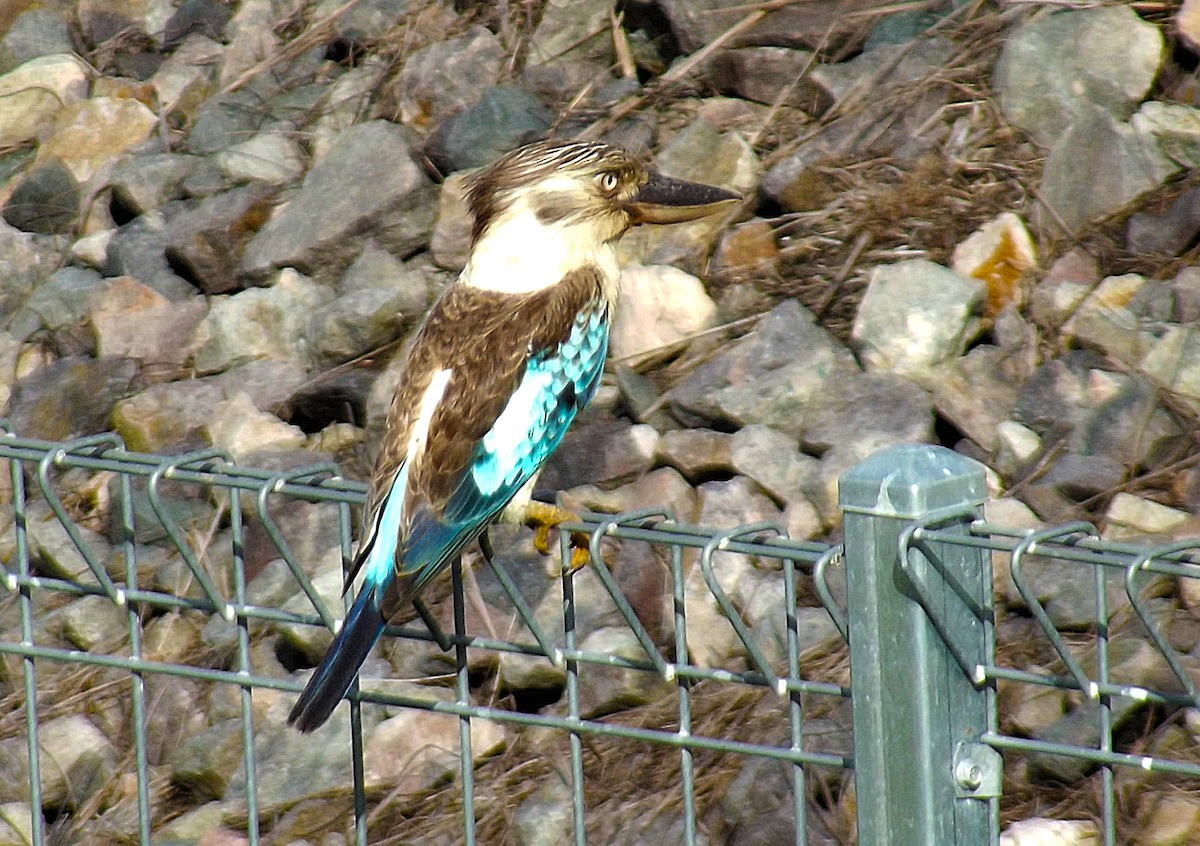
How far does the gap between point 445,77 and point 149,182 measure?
3.06ft

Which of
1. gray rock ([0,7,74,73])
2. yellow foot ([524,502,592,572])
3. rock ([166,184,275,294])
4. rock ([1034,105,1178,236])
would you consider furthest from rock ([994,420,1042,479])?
gray rock ([0,7,74,73])

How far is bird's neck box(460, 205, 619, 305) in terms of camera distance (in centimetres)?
341

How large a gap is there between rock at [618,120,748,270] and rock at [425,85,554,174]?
1.43ft

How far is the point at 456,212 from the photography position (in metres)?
4.55

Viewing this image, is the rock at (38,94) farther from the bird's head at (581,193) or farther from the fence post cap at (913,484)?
the fence post cap at (913,484)

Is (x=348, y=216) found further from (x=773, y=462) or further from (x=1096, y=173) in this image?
(x=1096, y=173)

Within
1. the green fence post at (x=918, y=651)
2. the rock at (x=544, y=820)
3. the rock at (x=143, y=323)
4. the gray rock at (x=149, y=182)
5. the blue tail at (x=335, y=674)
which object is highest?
the green fence post at (x=918, y=651)

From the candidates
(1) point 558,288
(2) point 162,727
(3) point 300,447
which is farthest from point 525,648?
(3) point 300,447

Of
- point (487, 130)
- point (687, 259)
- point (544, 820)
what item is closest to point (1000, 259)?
point (687, 259)

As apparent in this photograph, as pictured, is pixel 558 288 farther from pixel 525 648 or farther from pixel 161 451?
pixel 525 648

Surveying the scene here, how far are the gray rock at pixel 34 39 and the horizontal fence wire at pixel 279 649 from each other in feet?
7.30

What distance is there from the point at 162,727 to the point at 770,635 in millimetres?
1221

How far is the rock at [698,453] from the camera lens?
3691 mm

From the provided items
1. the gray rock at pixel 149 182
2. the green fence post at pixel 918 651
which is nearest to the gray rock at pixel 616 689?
the green fence post at pixel 918 651
